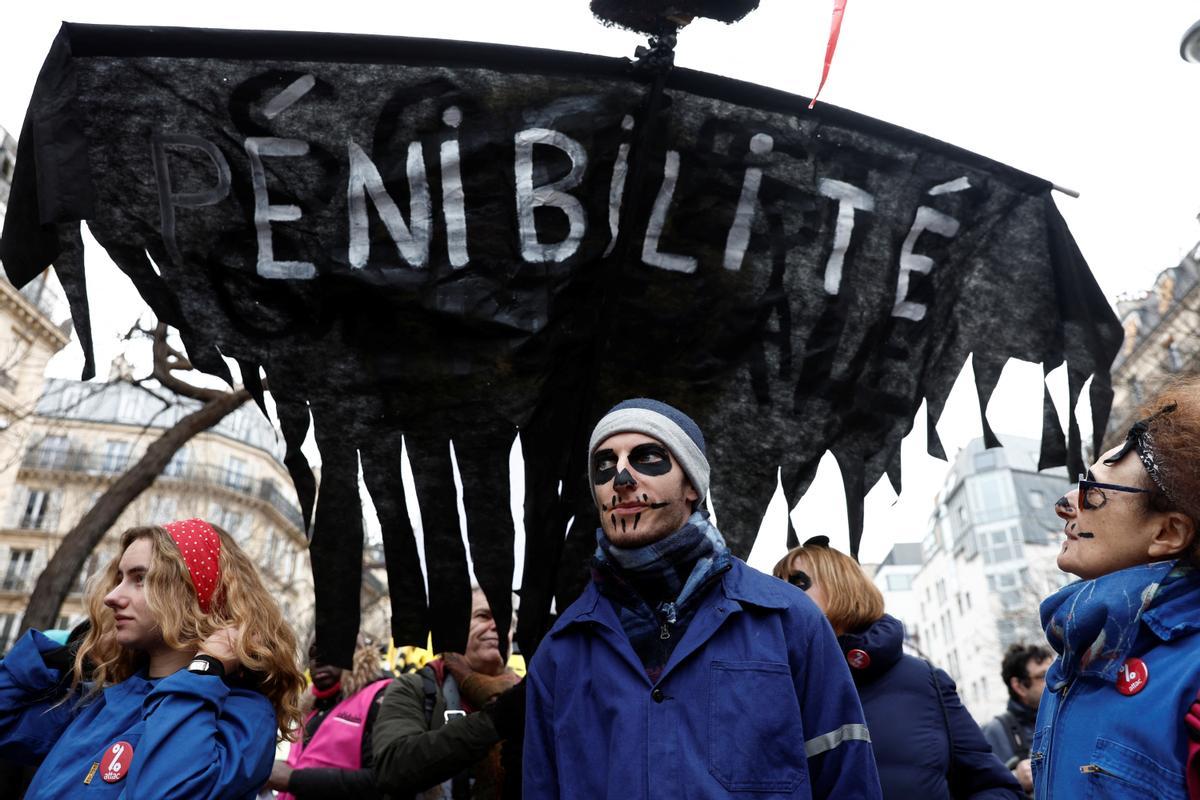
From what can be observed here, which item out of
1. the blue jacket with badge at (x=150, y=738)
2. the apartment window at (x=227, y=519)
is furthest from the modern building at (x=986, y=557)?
the blue jacket with badge at (x=150, y=738)

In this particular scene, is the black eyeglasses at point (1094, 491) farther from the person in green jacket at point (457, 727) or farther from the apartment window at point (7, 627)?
the apartment window at point (7, 627)

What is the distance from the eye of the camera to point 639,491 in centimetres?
226

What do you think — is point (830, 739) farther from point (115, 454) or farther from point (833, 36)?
point (115, 454)

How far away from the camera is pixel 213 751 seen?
2361 millimetres

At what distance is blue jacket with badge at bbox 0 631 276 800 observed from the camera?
2301 mm

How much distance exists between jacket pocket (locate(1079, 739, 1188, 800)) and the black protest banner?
4.37 feet

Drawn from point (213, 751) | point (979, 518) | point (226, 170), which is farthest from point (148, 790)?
point (979, 518)

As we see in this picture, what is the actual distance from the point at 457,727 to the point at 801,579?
46.1 inches

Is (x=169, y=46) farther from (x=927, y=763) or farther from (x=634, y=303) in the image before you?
(x=927, y=763)

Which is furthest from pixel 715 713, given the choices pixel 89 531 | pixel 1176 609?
pixel 89 531

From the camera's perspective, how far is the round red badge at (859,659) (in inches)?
118

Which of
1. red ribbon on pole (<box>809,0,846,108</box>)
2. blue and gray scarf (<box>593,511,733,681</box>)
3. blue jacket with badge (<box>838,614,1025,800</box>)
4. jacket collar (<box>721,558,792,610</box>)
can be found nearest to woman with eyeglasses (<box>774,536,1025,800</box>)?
blue jacket with badge (<box>838,614,1025,800</box>)

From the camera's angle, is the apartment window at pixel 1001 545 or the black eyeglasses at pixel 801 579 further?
the apartment window at pixel 1001 545

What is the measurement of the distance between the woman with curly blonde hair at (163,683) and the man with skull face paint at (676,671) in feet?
2.58
